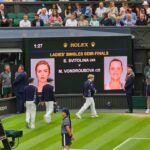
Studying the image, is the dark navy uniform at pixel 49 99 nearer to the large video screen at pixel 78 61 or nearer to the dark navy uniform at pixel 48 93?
the dark navy uniform at pixel 48 93

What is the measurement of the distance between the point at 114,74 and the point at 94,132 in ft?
21.9

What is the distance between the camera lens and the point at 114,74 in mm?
33094

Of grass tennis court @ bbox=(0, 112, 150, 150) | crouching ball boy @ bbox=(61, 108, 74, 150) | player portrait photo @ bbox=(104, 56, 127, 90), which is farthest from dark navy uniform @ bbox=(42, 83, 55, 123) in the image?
Answer: crouching ball boy @ bbox=(61, 108, 74, 150)

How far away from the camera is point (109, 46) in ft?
108

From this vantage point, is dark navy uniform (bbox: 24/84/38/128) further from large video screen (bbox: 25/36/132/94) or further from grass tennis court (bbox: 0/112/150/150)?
large video screen (bbox: 25/36/132/94)

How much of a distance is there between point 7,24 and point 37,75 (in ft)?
9.71

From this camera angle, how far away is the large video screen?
3266 cm

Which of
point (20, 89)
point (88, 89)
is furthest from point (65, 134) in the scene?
point (20, 89)

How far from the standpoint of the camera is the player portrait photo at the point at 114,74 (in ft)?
108

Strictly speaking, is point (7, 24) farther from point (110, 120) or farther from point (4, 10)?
point (110, 120)

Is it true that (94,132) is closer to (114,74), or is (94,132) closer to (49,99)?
(49,99)

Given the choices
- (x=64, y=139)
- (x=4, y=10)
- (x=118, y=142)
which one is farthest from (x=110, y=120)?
(x=4, y=10)

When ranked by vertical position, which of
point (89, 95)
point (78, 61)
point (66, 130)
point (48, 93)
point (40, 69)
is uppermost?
point (78, 61)

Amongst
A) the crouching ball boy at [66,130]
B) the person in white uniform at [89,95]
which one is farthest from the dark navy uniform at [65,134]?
the person in white uniform at [89,95]
